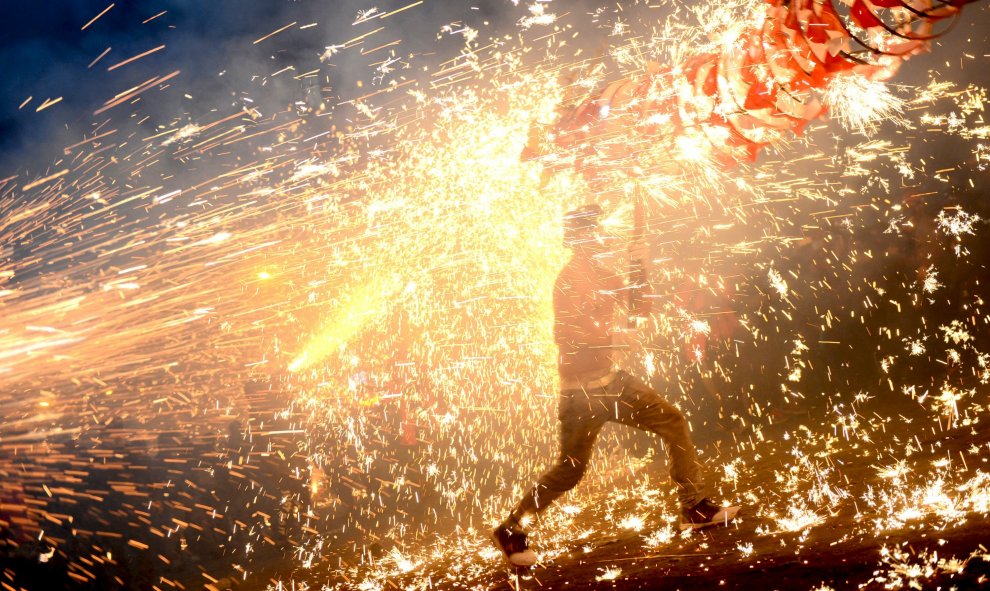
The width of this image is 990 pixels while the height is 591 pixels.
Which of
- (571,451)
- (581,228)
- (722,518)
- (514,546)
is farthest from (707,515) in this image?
(581,228)

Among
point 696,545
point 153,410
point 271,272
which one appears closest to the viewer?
point 696,545

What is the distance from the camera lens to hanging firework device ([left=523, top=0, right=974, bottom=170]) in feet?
7.64

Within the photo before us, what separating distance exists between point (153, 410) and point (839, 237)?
28.1 feet

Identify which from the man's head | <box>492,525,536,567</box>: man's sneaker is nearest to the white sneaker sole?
<box>492,525,536,567</box>: man's sneaker

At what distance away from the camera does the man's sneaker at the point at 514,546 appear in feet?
11.1

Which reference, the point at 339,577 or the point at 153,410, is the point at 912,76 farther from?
the point at 153,410

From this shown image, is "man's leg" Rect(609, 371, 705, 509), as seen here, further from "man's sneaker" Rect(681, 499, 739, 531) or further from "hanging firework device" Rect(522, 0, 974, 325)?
"hanging firework device" Rect(522, 0, 974, 325)

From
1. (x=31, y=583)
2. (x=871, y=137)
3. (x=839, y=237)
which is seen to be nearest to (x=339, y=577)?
(x=31, y=583)

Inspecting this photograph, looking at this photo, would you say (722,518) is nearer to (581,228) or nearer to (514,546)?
(514,546)

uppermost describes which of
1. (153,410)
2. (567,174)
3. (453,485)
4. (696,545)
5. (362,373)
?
(567,174)

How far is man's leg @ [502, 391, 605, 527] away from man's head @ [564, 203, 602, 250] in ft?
2.86

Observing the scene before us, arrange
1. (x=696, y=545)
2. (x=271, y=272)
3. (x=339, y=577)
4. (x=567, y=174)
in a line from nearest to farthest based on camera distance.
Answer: (x=696, y=545), (x=567, y=174), (x=339, y=577), (x=271, y=272)

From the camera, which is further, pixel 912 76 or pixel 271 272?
pixel 271 272

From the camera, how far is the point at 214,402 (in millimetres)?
7926
